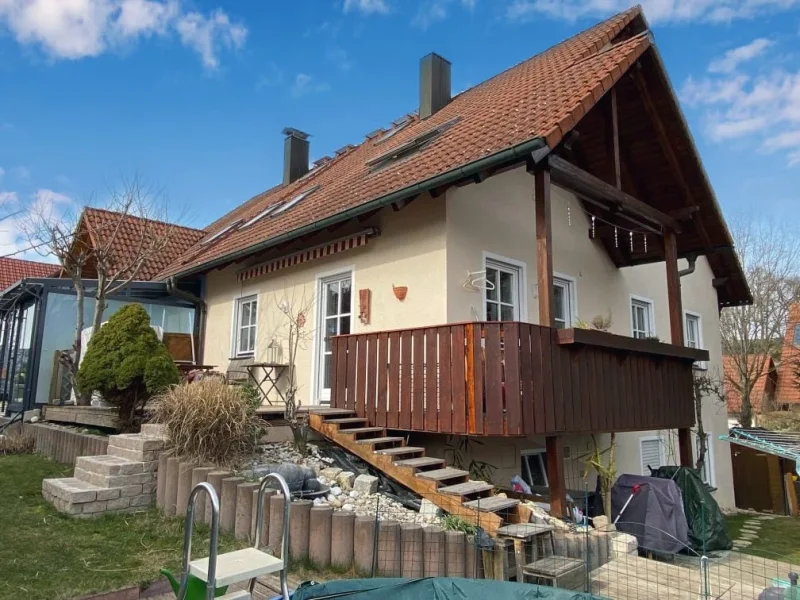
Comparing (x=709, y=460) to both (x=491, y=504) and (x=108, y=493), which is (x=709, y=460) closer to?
(x=491, y=504)

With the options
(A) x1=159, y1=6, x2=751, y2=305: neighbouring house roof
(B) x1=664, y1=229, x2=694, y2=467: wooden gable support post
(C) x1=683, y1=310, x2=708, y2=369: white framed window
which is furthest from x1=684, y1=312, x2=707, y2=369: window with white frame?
(B) x1=664, y1=229, x2=694, y2=467: wooden gable support post

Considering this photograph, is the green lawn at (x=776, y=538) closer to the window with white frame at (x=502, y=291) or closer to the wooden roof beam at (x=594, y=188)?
the window with white frame at (x=502, y=291)

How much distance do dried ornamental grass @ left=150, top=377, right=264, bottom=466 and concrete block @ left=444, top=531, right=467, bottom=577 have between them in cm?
260

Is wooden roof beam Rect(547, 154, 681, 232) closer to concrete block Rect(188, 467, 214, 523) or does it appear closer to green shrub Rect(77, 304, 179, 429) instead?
concrete block Rect(188, 467, 214, 523)

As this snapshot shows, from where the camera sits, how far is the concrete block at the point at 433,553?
4.17 m

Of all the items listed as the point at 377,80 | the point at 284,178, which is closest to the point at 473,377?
the point at 377,80

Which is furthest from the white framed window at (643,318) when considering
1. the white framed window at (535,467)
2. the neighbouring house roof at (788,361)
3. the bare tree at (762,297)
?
the bare tree at (762,297)

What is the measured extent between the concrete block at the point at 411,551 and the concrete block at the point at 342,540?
39 centimetres

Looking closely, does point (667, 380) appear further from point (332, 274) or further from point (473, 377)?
point (332, 274)

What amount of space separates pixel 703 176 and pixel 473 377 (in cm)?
599

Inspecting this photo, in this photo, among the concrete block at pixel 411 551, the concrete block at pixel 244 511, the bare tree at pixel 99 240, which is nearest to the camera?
the concrete block at pixel 411 551

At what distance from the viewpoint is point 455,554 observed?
166 inches

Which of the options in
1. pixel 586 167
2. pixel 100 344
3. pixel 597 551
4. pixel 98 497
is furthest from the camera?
pixel 586 167

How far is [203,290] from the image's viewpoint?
39.2ft
